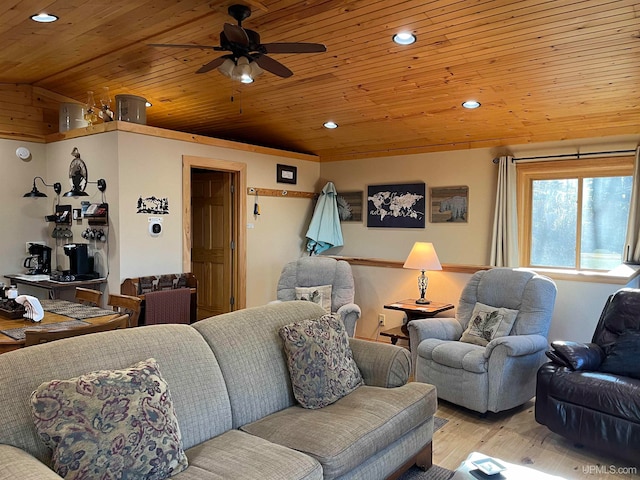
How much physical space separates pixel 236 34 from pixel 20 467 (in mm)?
2281

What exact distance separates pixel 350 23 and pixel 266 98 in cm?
169

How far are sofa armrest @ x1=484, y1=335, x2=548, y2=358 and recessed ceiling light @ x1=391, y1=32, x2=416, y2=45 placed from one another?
7.18 ft

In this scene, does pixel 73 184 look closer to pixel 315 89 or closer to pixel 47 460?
pixel 315 89

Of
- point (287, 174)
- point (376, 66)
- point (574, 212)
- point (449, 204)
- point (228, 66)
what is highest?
point (376, 66)

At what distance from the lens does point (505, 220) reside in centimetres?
488

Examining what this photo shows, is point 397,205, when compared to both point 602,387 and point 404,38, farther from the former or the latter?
point 602,387

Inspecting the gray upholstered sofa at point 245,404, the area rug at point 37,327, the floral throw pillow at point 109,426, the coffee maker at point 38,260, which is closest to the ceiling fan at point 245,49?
the gray upholstered sofa at point 245,404

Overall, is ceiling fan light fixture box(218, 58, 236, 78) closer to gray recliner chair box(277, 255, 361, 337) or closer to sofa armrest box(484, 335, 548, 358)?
gray recliner chair box(277, 255, 361, 337)

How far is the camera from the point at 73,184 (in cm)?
476

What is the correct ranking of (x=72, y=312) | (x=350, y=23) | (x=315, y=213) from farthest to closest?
(x=315, y=213), (x=350, y=23), (x=72, y=312)

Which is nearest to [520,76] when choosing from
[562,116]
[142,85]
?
[562,116]

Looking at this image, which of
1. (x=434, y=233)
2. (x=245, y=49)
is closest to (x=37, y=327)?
(x=245, y=49)

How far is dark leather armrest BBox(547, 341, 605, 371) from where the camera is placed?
9.77 ft

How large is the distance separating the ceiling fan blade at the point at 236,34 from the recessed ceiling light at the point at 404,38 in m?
1.12
